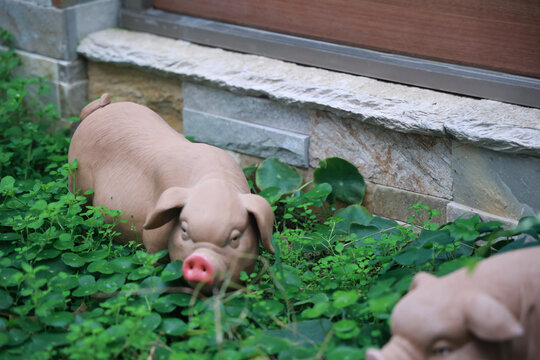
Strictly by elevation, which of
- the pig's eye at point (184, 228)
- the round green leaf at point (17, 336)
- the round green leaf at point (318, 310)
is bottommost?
the round green leaf at point (17, 336)

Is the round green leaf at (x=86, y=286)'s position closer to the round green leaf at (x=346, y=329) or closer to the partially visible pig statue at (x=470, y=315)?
the round green leaf at (x=346, y=329)

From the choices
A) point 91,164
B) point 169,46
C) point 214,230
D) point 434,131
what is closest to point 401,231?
point 434,131

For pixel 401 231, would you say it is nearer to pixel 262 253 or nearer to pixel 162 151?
pixel 262 253

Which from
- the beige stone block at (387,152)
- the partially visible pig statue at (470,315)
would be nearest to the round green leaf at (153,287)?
the partially visible pig statue at (470,315)

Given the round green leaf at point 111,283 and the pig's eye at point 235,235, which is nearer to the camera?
the pig's eye at point 235,235

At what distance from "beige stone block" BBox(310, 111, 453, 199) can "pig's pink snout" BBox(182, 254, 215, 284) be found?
126 cm

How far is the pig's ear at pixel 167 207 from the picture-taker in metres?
2.51

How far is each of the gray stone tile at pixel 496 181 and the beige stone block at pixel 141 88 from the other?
1.66 meters

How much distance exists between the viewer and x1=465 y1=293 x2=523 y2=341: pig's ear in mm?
1866

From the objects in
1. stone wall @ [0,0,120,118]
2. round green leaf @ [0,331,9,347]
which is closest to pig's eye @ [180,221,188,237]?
round green leaf @ [0,331,9,347]

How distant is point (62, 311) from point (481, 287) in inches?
59.3

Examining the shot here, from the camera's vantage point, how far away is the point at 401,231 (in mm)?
3082

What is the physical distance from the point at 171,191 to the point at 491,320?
49.1 inches

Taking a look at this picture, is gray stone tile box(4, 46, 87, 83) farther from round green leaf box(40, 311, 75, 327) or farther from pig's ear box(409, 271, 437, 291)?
pig's ear box(409, 271, 437, 291)
